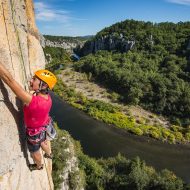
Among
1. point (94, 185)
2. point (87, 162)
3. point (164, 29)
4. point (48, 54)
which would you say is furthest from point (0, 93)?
point (48, 54)

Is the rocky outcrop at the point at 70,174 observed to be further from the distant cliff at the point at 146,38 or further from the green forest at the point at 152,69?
the distant cliff at the point at 146,38

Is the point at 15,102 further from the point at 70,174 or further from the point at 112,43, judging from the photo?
the point at 112,43

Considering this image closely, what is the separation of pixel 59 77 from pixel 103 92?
1860 centimetres

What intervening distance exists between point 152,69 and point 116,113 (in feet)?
95.3

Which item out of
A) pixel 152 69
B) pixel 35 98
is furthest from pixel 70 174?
pixel 152 69

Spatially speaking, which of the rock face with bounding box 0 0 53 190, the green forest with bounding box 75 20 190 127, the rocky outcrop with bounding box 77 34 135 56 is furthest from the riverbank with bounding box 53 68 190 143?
the rock face with bounding box 0 0 53 190

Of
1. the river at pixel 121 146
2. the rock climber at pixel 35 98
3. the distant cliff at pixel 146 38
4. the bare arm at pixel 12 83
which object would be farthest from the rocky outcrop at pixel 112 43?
the bare arm at pixel 12 83

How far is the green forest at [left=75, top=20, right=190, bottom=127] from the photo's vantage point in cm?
7106

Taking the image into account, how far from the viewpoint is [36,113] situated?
637cm

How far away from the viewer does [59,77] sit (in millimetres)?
91562

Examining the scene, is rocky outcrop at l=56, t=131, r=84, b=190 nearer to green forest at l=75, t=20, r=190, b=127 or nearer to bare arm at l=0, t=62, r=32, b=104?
bare arm at l=0, t=62, r=32, b=104

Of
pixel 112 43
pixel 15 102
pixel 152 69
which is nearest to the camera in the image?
pixel 15 102

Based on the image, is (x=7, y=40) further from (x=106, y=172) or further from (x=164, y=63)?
(x=164, y=63)

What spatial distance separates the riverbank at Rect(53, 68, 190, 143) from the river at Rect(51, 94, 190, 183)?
168 cm
